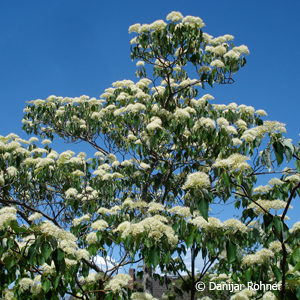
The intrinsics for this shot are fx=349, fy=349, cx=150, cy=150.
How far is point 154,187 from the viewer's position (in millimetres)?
6203

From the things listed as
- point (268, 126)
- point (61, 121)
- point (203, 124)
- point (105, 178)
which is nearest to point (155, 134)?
point (203, 124)

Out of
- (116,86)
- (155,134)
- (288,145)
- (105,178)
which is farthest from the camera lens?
(116,86)

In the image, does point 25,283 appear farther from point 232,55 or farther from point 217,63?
point 232,55

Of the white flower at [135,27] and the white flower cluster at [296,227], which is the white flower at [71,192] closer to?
the white flower at [135,27]

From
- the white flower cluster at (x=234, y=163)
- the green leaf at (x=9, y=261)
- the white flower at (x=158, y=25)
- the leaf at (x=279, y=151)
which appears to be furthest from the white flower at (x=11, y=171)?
the leaf at (x=279, y=151)

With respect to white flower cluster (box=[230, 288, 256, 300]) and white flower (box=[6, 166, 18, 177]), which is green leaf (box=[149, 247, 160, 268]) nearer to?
white flower cluster (box=[230, 288, 256, 300])

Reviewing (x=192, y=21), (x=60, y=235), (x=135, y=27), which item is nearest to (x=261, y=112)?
(x=192, y=21)

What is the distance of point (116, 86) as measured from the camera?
7.21 meters

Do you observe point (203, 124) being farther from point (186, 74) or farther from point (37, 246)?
point (37, 246)

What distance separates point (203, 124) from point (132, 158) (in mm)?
1613

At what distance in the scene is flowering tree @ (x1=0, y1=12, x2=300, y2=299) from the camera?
2963 millimetres

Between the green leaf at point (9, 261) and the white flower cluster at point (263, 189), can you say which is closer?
the green leaf at point (9, 261)

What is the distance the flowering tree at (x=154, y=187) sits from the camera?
296 centimetres

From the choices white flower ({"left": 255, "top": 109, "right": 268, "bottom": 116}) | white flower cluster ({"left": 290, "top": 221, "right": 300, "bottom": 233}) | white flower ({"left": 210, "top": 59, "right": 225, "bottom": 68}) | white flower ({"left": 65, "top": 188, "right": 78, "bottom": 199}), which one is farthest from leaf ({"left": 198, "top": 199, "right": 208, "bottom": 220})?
white flower ({"left": 255, "top": 109, "right": 268, "bottom": 116})
